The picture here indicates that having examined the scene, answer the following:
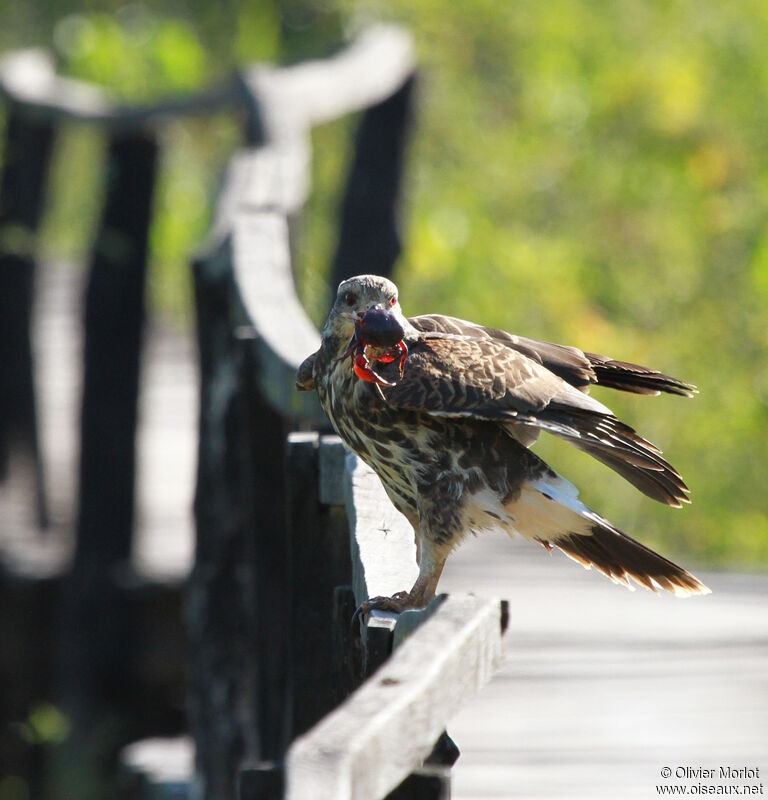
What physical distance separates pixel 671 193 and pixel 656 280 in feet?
2.59

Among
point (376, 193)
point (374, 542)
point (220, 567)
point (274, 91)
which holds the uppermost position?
point (274, 91)

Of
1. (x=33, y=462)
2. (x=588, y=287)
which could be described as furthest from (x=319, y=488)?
(x=588, y=287)

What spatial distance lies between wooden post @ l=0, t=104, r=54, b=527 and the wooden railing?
0.02 m

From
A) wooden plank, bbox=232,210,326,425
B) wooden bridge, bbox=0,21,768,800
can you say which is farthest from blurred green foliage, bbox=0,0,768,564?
wooden plank, bbox=232,210,326,425

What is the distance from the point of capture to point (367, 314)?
221 centimetres

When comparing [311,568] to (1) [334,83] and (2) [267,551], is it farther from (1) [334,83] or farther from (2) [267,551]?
(1) [334,83]

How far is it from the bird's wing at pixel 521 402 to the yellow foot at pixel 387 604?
331 millimetres

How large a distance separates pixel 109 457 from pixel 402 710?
471 cm

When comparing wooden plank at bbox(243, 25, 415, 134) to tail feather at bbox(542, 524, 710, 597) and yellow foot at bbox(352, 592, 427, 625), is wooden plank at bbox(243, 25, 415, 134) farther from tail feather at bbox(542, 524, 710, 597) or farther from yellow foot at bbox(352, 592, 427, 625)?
yellow foot at bbox(352, 592, 427, 625)

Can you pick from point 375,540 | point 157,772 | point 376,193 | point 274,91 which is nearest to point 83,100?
point 376,193

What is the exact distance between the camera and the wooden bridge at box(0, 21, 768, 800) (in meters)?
1.48

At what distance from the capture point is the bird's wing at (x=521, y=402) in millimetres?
2350

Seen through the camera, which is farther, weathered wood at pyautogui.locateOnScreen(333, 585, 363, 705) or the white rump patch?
the white rump patch

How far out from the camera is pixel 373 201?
5891 millimetres
